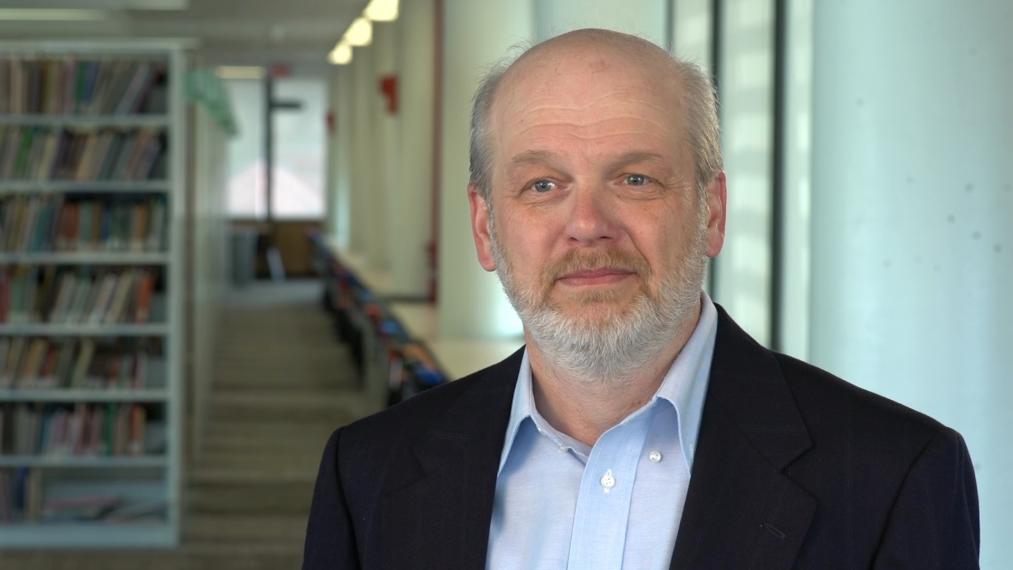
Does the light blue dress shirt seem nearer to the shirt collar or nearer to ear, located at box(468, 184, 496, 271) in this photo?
the shirt collar

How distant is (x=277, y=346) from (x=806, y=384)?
13.9 meters

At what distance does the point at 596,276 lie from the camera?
54.6 inches

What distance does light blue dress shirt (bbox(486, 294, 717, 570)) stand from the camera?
4.43ft

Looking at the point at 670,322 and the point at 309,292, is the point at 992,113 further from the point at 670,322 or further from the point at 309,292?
the point at 309,292

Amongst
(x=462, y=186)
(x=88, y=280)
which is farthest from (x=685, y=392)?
(x=462, y=186)

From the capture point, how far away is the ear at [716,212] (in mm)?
1487

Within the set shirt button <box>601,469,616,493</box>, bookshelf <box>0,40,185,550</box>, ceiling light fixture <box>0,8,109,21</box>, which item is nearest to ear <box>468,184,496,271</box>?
shirt button <box>601,469,616,493</box>

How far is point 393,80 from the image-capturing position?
10938 mm

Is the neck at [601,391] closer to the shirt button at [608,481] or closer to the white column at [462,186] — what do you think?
the shirt button at [608,481]

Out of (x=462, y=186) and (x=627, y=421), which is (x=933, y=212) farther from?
(x=462, y=186)

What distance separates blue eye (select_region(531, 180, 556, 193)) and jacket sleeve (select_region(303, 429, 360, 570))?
1.13 ft

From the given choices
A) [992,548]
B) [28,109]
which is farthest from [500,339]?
[992,548]

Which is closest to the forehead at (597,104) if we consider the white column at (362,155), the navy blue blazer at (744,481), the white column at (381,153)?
the navy blue blazer at (744,481)

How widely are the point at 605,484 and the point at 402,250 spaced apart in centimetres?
901
